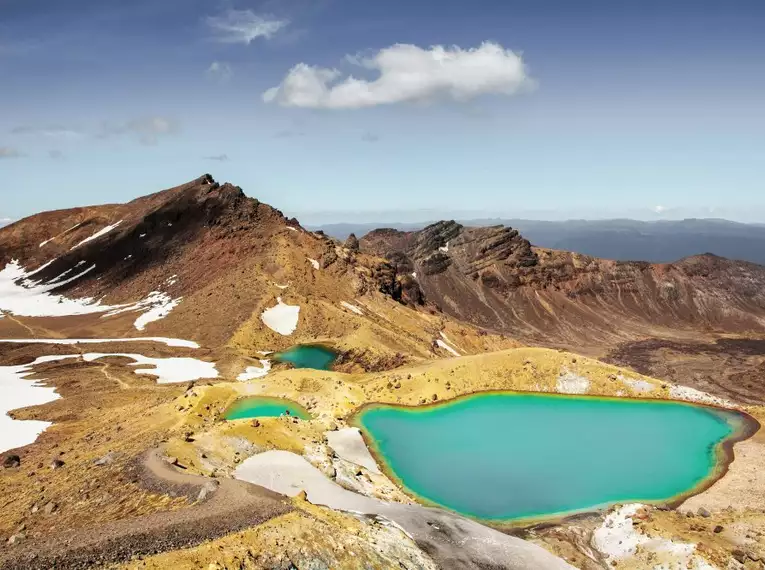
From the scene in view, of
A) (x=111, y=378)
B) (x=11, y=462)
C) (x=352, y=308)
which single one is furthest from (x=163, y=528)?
(x=352, y=308)

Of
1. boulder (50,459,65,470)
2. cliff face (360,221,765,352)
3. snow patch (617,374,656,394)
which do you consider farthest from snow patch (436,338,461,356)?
boulder (50,459,65,470)

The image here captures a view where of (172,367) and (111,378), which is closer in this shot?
(111,378)

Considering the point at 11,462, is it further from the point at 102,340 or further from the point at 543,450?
the point at 102,340

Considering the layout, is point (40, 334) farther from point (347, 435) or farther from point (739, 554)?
point (739, 554)

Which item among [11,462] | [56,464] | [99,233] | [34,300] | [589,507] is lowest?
[589,507]

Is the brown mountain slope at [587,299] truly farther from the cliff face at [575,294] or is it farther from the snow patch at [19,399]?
the snow patch at [19,399]

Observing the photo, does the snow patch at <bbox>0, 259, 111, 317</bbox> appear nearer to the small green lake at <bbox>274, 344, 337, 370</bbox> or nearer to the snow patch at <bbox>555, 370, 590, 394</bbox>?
the small green lake at <bbox>274, 344, 337, 370</bbox>

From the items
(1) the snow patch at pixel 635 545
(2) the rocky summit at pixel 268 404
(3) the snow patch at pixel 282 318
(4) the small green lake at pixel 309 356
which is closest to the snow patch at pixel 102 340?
(2) the rocky summit at pixel 268 404
